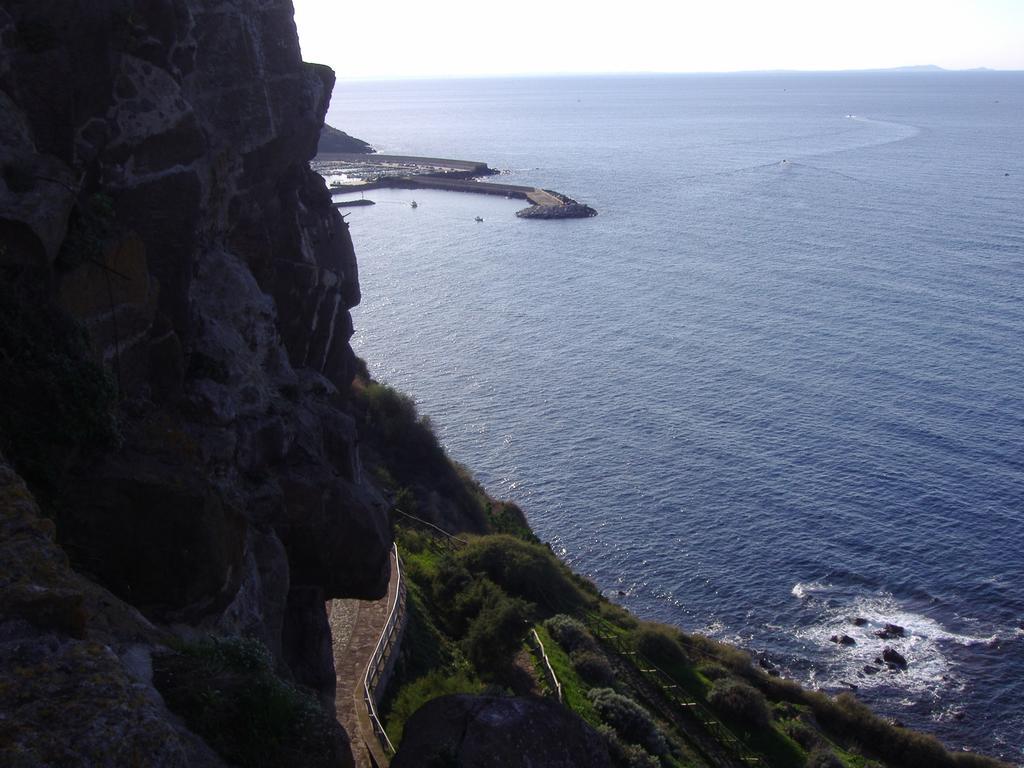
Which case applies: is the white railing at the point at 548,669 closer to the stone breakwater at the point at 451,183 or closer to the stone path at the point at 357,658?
the stone path at the point at 357,658

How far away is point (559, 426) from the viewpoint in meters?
68.4

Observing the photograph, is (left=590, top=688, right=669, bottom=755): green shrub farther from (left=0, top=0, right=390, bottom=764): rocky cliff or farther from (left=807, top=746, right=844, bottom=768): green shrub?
(left=0, top=0, right=390, bottom=764): rocky cliff

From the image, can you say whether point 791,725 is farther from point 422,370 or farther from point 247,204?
point 422,370

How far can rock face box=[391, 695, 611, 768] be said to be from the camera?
50.2ft

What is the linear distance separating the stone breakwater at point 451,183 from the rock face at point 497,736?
4985 inches

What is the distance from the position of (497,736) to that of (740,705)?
79.6ft

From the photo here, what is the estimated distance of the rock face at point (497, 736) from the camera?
15.3m

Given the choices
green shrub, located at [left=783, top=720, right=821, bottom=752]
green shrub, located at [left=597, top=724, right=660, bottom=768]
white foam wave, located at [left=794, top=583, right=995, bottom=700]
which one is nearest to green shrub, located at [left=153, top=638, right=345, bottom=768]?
green shrub, located at [left=597, top=724, right=660, bottom=768]

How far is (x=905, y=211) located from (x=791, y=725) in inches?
4119

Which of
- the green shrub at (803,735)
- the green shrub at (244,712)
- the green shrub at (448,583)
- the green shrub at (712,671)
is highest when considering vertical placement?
the green shrub at (244,712)

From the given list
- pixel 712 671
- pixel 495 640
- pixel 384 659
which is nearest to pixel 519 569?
pixel 495 640

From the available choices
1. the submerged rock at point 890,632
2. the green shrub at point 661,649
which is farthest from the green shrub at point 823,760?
the submerged rock at point 890,632

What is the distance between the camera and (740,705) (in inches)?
1462

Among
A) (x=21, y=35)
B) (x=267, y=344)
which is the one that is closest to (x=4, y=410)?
(x=21, y=35)
